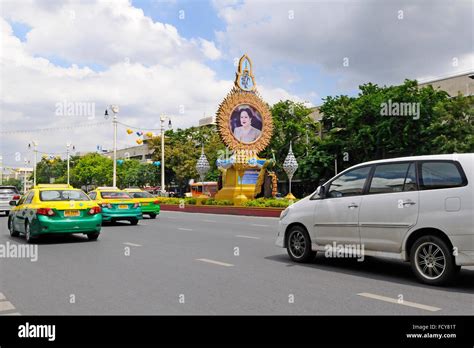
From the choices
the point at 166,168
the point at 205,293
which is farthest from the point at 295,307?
the point at 166,168

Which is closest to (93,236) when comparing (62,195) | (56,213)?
(62,195)

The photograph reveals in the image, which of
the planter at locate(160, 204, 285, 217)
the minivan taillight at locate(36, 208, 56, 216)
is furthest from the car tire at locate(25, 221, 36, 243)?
the planter at locate(160, 204, 285, 217)

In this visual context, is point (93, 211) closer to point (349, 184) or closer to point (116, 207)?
point (116, 207)

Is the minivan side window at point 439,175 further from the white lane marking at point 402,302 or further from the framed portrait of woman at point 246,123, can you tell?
the framed portrait of woman at point 246,123

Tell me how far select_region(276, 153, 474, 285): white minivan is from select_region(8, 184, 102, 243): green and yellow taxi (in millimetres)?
6004

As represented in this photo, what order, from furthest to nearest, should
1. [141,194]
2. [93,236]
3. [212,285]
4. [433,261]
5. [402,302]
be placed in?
[141,194] → [93,236] → [212,285] → [433,261] → [402,302]

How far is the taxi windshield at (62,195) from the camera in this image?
12.4 metres

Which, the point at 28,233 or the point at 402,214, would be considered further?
the point at 28,233

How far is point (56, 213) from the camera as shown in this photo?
11891 millimetres

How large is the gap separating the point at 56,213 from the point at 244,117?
24464mm

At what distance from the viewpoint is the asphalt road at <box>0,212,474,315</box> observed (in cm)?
572

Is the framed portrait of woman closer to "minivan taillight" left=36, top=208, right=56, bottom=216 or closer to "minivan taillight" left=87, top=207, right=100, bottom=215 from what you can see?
"minivan taillight" left=87, top=207, right=100, bottom=215

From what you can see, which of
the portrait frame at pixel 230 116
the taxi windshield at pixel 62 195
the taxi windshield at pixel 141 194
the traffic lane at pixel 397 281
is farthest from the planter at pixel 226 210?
the traffic lane at pixel 397 281
